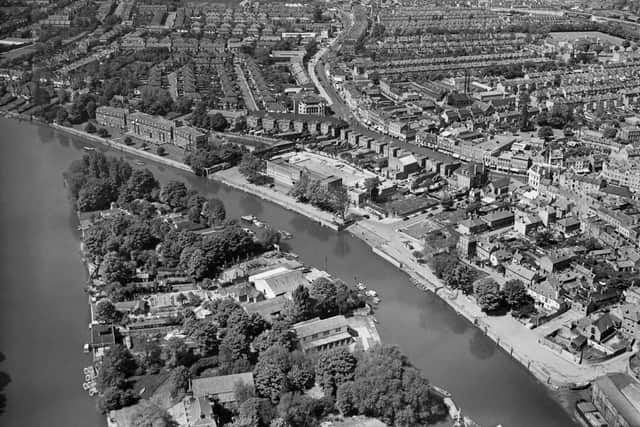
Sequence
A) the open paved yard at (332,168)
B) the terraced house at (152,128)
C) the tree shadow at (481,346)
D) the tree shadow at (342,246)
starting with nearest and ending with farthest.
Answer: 1. the tree shadow at (481,346)
2. the tree shadow at (342,246)
3. the open paved yard at (332,168)
4. the terraced house at (152,128)

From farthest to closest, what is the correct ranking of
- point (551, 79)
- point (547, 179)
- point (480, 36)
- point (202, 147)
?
1. point (480, 36)
2. point (551, 79)
3. point (202, 147)
4. point (547, 179)

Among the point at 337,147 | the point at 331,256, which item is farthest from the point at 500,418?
the point at 337,147

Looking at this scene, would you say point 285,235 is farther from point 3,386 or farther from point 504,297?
point 3,386

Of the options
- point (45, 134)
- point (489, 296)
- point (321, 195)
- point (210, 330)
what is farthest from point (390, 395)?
point (45, 134)

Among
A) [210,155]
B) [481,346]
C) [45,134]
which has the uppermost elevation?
[210,155]

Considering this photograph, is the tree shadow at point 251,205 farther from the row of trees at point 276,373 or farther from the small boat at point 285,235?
the row of trees at point 276,373

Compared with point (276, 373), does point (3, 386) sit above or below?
below

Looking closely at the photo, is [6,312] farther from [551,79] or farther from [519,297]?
[551,79]

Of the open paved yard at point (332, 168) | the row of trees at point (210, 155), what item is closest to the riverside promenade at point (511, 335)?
the open paved yard at point (332, 168)
